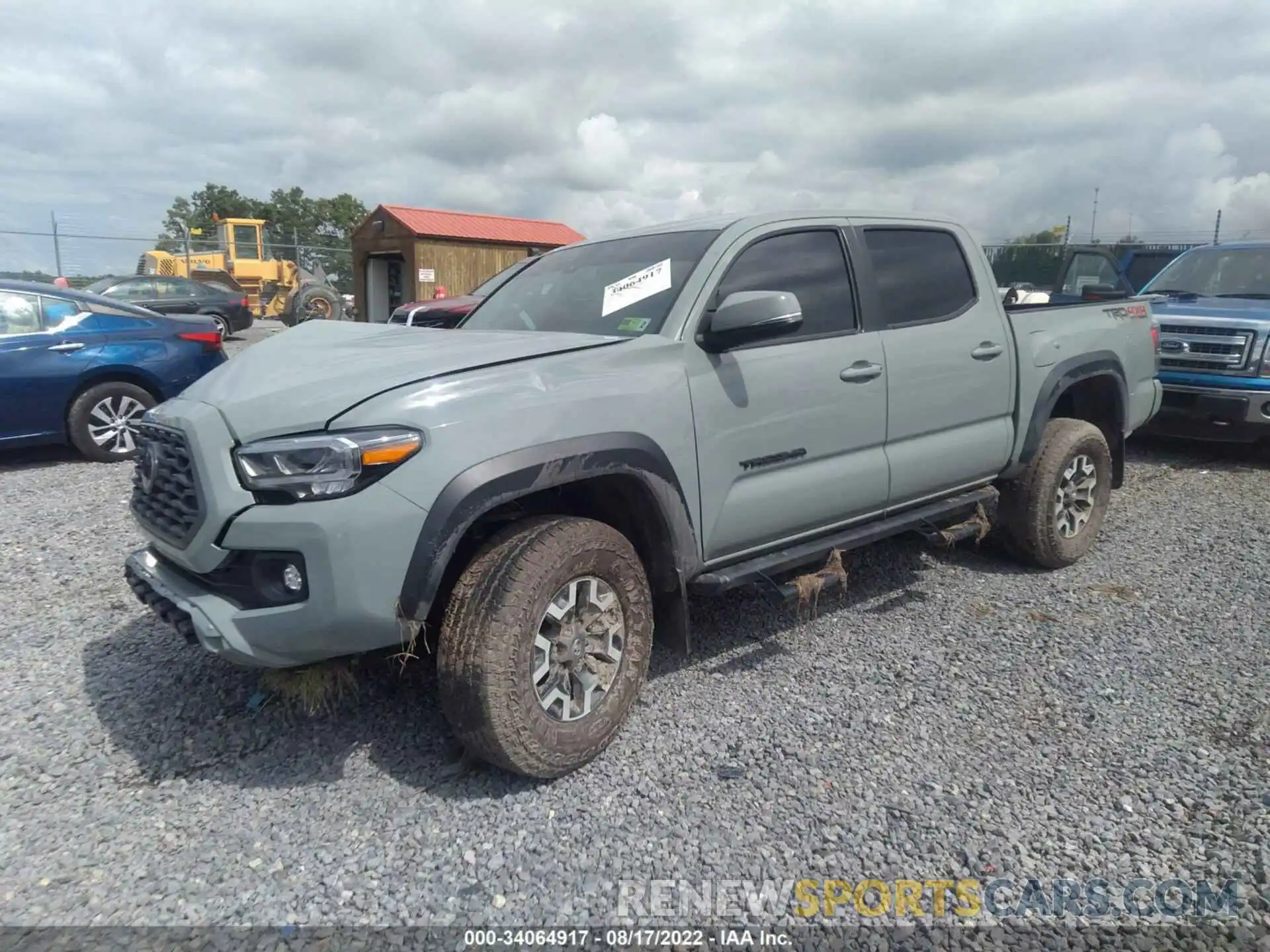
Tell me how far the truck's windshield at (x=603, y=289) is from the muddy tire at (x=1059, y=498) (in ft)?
7.74

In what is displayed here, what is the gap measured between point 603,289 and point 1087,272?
323 inches

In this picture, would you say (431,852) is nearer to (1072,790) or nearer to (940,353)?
(1072,790)

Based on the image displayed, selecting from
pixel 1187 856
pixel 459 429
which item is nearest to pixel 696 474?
pixel 459 429

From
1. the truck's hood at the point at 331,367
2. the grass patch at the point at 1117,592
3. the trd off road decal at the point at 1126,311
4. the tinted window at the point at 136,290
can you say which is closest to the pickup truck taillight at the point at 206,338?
the truck's hood at the point at 331,367

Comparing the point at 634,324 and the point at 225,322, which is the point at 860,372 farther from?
the point at 225,322

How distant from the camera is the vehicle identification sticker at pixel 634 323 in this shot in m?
3.38

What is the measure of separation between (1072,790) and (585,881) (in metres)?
1.62

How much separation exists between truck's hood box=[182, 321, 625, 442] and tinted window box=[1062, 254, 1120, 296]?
8318 mm

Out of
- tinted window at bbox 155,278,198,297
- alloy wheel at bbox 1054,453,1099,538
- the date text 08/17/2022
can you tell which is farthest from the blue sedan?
tinted window at bbox 155,278,198,297

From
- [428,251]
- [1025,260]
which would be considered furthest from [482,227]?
[1025,260]

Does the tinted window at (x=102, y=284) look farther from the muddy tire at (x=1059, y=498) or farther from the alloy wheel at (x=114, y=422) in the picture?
the muddy tire at (x=1059, y=498)

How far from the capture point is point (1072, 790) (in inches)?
113

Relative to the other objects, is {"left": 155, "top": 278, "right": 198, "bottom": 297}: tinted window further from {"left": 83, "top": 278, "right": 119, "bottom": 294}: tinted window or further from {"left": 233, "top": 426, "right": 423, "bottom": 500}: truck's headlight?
{"left": 233, "top": 426, "right": 423, "bottom": 500}: truck's headlight

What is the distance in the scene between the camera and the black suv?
1803 cm
